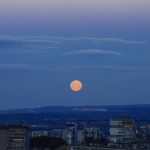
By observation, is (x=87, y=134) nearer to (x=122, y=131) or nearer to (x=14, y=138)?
(x=122, y=131)

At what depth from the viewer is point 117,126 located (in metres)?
58.4

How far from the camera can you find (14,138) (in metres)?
44.7

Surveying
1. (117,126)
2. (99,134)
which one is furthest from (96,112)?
(117,126)

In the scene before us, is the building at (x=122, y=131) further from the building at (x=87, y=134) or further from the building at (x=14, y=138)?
the building at (x=14, y=138)

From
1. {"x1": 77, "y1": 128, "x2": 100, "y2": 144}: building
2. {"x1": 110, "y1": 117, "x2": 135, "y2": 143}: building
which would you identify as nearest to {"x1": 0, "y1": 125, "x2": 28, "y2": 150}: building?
{"x1": 110, "y1": 117, "x2": 135, "y2": 143}: building

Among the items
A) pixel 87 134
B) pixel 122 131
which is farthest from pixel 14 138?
pixel 87 134

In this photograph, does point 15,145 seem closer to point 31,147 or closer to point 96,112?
point 31,147

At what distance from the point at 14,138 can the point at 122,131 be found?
15609 mm

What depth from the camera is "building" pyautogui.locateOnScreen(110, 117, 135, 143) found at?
56312mm

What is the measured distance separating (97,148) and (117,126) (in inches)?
574

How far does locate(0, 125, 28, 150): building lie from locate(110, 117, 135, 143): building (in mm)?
9424

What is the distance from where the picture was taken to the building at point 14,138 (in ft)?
140

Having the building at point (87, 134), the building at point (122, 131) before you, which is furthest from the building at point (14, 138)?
the building at point (87, 134)

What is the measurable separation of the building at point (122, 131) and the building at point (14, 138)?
942 cm
